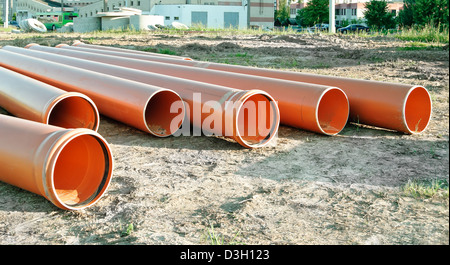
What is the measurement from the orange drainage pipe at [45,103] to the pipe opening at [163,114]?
74 cm

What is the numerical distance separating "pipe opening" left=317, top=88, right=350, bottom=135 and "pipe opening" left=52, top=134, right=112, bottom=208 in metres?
2.76

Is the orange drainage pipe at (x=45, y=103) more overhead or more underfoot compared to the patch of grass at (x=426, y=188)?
more overhead

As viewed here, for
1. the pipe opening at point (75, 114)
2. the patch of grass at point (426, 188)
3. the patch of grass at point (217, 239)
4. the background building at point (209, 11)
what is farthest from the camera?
the background building at point (209, 11)

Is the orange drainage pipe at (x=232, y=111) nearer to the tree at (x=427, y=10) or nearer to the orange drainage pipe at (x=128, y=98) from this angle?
the orange drainage pipe at (x=128, y=98)

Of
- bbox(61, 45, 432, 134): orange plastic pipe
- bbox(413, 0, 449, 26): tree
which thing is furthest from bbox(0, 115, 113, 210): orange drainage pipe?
bbox(413, 0, 449, 26): tree

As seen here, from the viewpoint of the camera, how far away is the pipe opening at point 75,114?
5465mm

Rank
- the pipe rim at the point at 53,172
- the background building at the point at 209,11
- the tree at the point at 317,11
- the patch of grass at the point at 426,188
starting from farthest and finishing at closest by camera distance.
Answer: the tree at the point at 317,11 < the background building at the point at 209,11 < the patch of grass at the point at 426,188 < the pipe rim at the point at 53,172

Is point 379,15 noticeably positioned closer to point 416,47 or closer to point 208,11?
point 208,11

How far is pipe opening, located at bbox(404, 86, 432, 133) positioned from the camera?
18.4 feet

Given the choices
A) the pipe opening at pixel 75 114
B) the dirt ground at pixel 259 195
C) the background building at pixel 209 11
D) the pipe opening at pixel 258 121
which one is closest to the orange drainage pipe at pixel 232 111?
the pipe opening at pixel 258 121

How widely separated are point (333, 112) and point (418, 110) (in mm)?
1077

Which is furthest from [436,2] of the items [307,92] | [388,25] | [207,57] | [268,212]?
[268,212]

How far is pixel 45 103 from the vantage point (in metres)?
5.09

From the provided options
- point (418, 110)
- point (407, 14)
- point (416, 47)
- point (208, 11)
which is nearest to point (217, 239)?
point (418, 110)
